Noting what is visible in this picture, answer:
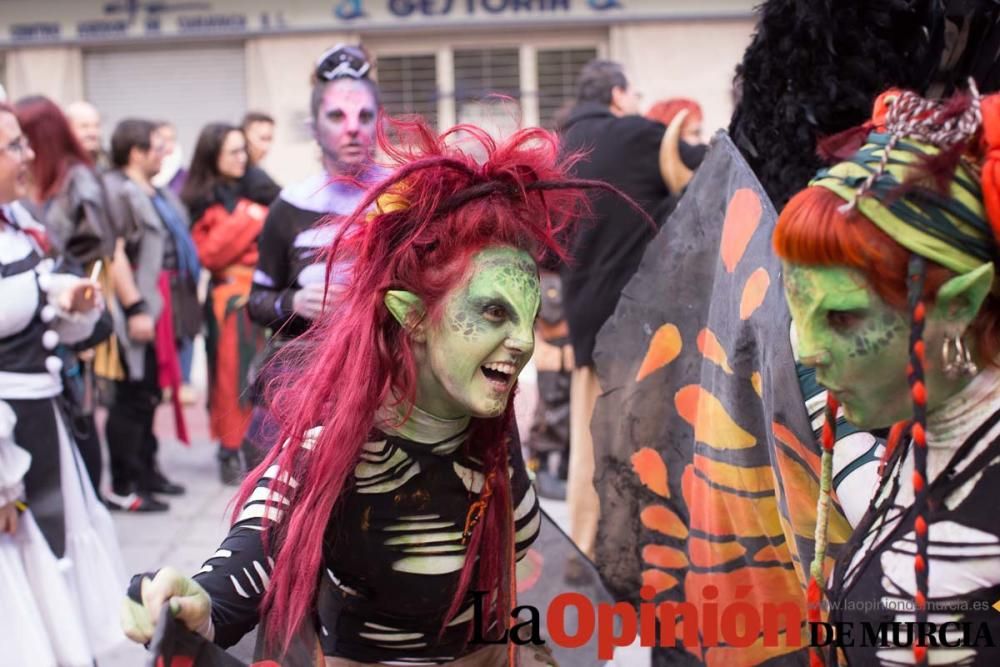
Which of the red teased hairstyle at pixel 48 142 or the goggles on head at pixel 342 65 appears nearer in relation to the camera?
the goggles on head at pixel 342 65

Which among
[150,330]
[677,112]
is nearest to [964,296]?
[677,112]

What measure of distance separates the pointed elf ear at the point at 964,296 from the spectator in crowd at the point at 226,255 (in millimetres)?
5740

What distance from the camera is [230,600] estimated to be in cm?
202

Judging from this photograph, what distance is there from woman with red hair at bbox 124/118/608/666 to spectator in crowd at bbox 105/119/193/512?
4.32 m

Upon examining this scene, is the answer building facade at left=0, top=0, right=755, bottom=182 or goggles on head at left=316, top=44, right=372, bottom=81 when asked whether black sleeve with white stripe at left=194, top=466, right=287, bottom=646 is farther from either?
building facade at left=0, top=0, right=755, bottom=182

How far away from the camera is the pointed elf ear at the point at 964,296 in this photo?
158 cm

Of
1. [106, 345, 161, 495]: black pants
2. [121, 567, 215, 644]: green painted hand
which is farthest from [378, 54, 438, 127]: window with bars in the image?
[121, 567, 215, 644]: green painted hand

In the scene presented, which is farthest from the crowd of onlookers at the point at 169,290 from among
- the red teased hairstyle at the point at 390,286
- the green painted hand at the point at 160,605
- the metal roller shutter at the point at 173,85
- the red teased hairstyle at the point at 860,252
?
the metal roller shutter at the point at 173,85

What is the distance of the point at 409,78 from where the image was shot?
14.9 meters

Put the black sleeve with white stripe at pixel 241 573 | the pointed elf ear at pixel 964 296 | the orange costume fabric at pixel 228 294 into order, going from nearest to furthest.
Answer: the pointed elf ear at pixel 964 296 → the black sleeve with white stripe at pixel 241 573 → the orange costume fabric at pixel 228 294

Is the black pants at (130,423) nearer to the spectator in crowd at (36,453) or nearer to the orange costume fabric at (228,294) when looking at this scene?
the orange costume fabric at (228,294)

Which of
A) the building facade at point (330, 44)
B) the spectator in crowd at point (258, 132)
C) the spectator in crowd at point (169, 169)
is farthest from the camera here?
the building facade at point (330, 44)

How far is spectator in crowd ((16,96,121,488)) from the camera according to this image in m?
5.24

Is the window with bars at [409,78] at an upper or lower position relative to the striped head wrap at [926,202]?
upper
